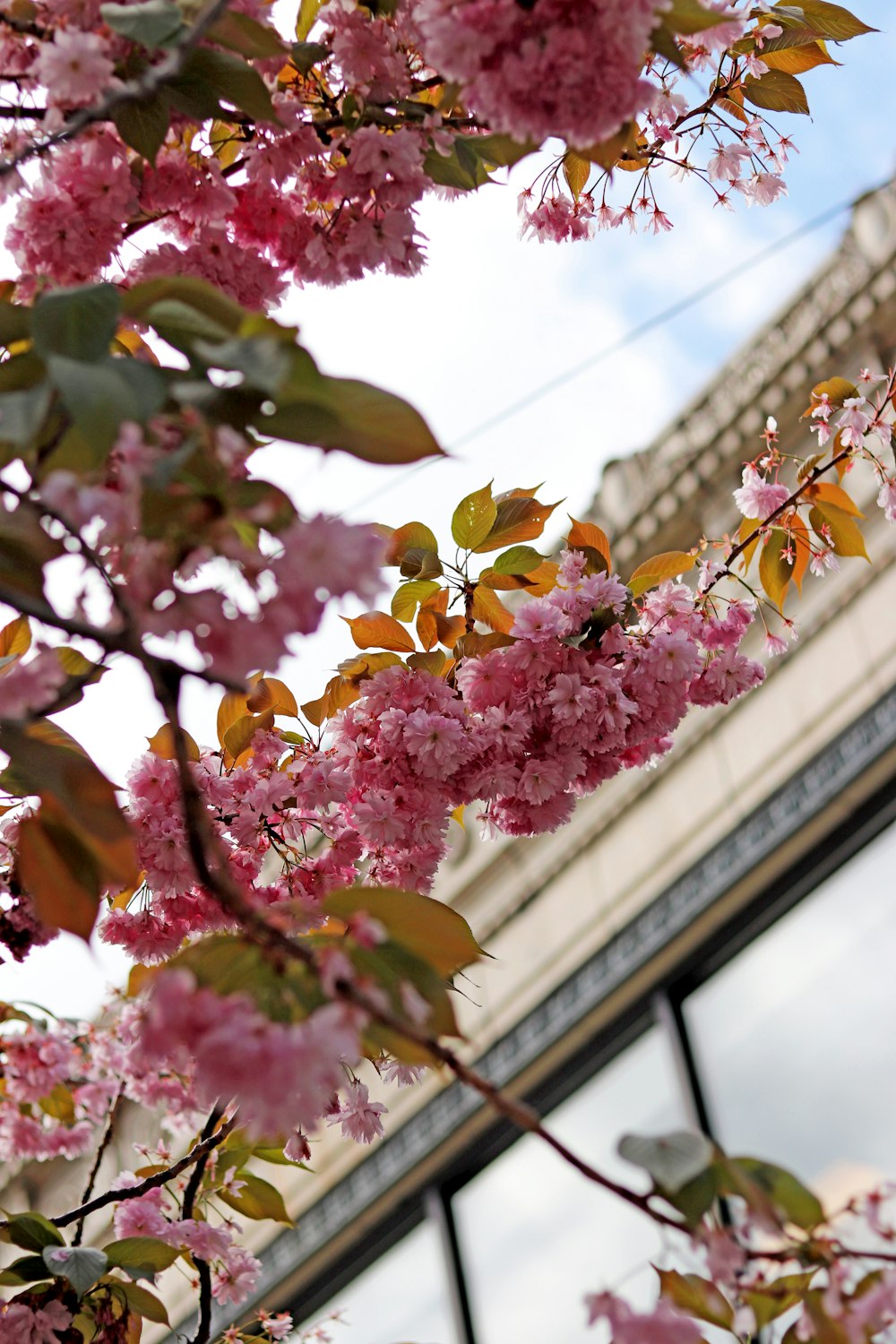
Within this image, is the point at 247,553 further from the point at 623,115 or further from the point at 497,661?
the point at 497,661

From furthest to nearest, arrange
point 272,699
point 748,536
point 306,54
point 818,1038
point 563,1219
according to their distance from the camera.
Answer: point 563,1219, point 818,1038, point 748,536, point 272,699, point 306,54

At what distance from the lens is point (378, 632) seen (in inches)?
63.1

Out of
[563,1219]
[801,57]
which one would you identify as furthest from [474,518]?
[563,1219]

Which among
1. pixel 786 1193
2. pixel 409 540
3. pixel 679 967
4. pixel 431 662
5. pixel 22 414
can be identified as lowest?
pixel 786 1193

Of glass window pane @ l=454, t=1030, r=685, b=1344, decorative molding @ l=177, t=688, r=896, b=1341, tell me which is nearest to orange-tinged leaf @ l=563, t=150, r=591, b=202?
decorative molding @ l=177, t=688, r=896, b=1341

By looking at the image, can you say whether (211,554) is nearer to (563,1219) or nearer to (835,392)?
(835,392)

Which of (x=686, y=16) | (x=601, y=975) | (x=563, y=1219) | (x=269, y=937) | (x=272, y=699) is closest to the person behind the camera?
(x=269, y=937)

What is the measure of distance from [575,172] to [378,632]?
21.9 inches

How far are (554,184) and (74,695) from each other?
0.98 m

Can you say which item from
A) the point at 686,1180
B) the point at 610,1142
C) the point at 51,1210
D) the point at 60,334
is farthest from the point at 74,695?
the point at 51,1210

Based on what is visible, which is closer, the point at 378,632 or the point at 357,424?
the point at 357,424

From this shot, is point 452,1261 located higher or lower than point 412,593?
higher

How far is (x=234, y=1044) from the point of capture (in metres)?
0.70

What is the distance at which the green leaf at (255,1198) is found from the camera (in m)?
Answer: 1.91
